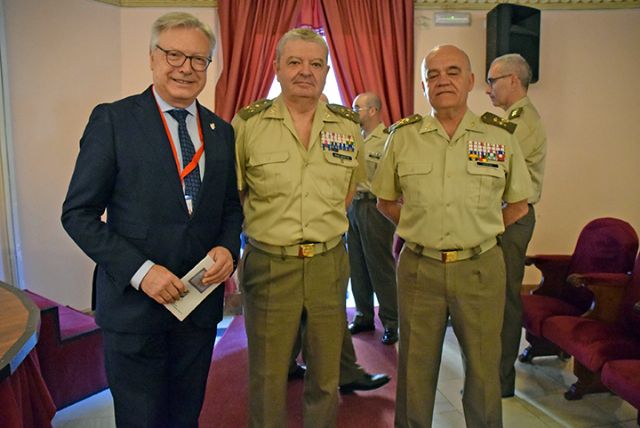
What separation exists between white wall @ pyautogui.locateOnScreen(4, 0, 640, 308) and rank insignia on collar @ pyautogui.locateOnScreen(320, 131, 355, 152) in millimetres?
2503

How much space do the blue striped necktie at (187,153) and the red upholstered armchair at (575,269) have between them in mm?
2024

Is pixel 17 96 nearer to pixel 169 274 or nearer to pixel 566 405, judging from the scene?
pixel 169 274

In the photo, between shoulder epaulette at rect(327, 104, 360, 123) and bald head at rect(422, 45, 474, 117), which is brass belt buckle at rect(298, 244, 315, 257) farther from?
bald head at rect(422, 45, 474, 117)

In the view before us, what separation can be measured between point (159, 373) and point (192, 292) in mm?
265

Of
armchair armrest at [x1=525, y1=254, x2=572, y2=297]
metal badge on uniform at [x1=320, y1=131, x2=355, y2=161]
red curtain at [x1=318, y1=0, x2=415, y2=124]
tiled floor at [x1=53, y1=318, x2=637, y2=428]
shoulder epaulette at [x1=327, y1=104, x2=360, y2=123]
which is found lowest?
tiled floor at [x1=53, y1=318, x2=637, y2=428]

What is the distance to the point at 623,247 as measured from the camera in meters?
2.70

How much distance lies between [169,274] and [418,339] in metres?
1.00

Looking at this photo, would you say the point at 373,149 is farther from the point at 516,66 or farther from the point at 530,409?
the point at 530,409

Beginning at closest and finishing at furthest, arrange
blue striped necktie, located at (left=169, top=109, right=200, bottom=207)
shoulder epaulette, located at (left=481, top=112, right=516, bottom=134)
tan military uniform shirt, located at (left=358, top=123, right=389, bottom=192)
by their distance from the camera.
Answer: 1. blue striped necktie, located at (left=169, top=109, right=200, bottom=207)
2. shoulder epaulette, located at (left=481, top=112, right=516, bottom=134)
3. tan military uniform shirt, located at (left=358, top=123, right=389, bottom=192)

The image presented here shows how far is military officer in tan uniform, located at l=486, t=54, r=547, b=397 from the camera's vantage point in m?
2.38

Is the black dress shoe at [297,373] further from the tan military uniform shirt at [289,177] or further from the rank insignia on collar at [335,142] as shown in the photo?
the rank insignia on collar at [335,142]

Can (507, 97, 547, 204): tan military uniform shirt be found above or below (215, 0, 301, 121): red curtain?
below

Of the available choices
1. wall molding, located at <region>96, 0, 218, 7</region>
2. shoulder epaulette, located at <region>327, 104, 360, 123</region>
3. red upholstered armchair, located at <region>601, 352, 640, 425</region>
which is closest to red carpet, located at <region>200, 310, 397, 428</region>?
red upholstered armchair, located at <region>601, 352, 640, 425</region>

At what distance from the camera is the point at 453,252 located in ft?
5.98
